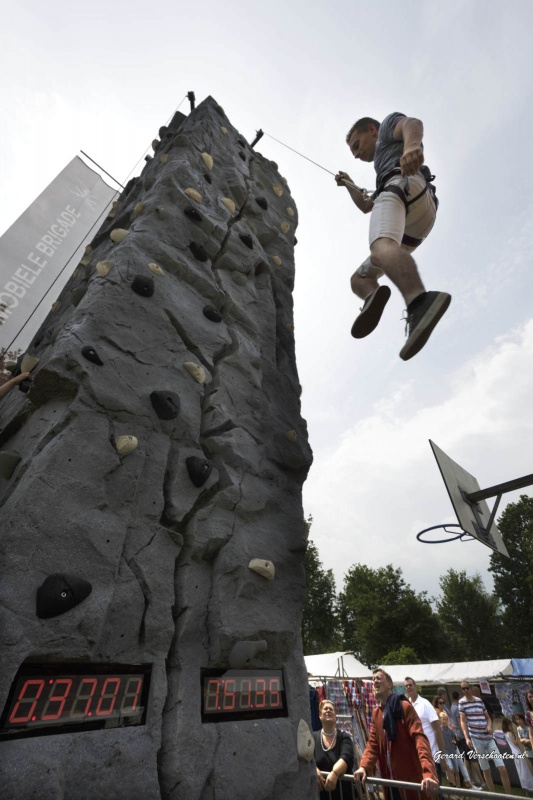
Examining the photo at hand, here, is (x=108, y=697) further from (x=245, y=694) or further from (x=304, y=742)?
(x=304, y=742)

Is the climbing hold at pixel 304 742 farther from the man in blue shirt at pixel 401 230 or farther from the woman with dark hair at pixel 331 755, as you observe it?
the man in blue shirt at pixel 401 230

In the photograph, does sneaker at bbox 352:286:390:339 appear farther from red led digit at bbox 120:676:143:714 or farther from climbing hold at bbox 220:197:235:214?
red led digit at bbox 120:676:143:714

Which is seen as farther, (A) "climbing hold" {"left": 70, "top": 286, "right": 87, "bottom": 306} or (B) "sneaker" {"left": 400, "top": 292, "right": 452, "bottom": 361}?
(A) "climbing hold" {"left": 70, "top": 286, "right": 87, "bottom": 306}

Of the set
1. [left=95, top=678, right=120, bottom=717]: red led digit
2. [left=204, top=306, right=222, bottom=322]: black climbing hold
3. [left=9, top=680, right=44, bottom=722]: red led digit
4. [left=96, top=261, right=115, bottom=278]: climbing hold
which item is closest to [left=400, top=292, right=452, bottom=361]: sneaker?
[left=204, top=306, right=222, bottom=322]: black climbing hold

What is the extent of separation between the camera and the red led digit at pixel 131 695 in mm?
1625

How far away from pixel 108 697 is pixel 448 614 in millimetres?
34193

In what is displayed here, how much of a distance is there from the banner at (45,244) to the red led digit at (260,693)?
5.47 m

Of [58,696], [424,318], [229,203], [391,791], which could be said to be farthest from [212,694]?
[229,203]

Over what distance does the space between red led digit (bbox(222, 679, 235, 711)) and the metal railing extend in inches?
57.2

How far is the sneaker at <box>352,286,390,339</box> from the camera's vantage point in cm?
276

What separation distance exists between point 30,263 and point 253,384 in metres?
5.27

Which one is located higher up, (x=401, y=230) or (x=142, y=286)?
(x=401, y=230)

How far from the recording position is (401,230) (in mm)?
2820

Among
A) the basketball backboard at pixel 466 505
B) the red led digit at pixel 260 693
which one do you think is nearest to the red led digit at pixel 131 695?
the red led digit at pixel 260 693
